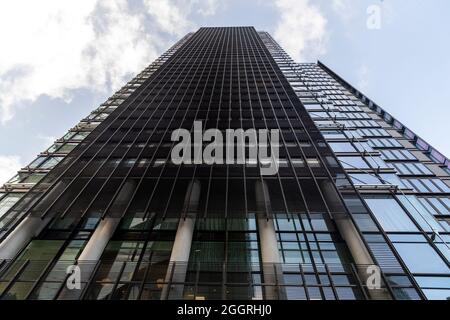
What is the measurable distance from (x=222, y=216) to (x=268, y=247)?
10.1 feet

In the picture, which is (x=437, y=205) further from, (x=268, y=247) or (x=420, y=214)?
(x=268, y=247)

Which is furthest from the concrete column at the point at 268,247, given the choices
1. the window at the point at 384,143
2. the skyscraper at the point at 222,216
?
the window at the point at 384,143

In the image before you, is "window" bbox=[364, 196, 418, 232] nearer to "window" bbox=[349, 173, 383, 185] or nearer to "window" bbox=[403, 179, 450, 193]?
"window" bbox=[349, 173, 383, 185]

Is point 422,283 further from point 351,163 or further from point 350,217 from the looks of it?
point 351,163

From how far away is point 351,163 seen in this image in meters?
22.3

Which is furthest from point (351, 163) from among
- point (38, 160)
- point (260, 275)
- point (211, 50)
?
point (211, 50)

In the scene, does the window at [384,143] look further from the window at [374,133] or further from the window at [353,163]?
the window at [353,163]

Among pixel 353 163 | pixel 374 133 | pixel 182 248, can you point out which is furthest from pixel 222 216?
pixel 374 133

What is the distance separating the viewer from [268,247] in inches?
589

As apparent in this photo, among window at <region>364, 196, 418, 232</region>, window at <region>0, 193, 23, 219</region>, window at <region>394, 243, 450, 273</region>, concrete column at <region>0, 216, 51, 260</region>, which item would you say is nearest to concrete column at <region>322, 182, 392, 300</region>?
window at <region>394, 243, 450, 273</region>

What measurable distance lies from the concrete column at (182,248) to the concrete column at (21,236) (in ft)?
27.4

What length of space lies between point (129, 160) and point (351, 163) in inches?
674

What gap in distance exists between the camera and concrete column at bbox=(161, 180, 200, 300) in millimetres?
12156

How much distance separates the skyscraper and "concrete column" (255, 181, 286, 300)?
0.08 meters
